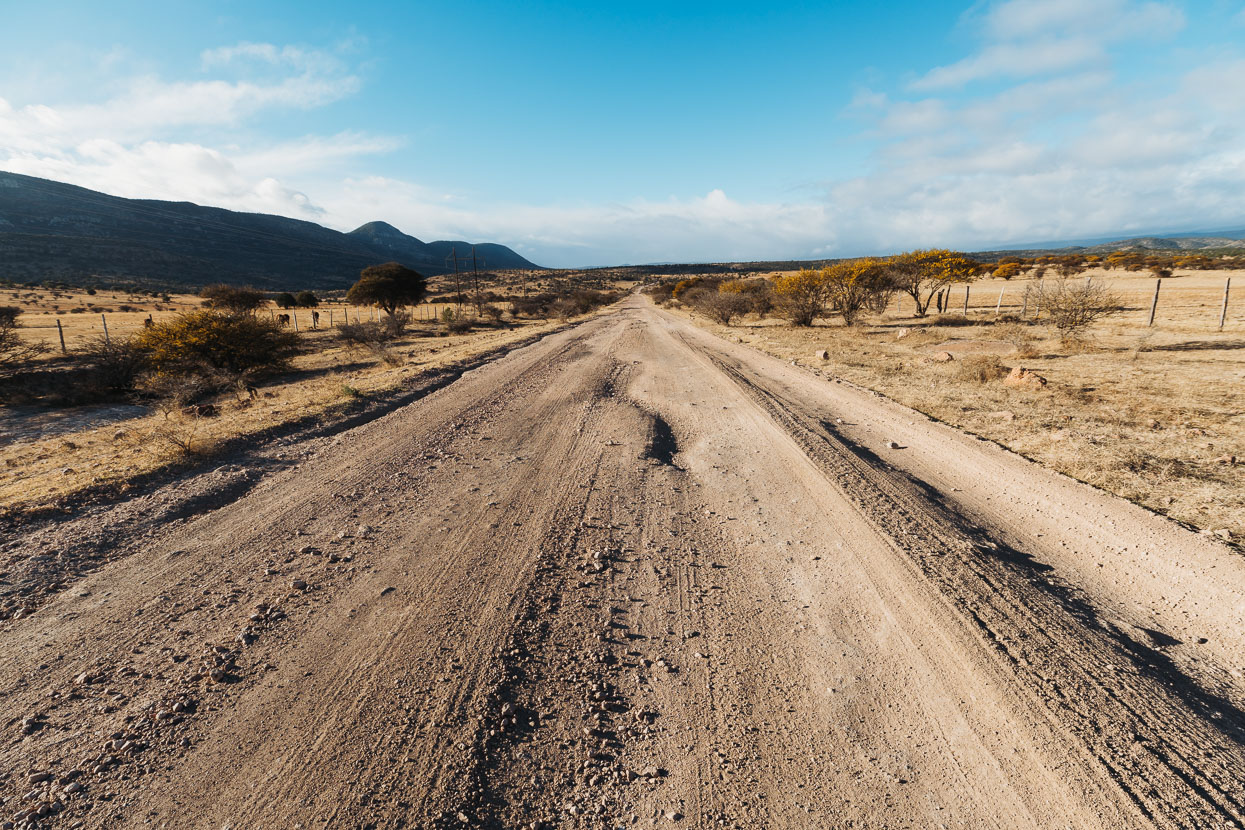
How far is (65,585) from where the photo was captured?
406 centimetres

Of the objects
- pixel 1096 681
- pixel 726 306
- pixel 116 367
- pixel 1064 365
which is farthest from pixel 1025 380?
pixel 116 367

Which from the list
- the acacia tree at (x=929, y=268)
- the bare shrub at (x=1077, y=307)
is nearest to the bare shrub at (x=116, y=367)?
the bare shrub at (x=1077, y=307)

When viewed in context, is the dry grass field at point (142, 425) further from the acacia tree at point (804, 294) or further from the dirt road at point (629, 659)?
the acacia tree at point (804, 294)

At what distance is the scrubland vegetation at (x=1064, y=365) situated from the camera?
6371 millimetres

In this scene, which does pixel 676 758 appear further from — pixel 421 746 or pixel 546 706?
pixel 421 746

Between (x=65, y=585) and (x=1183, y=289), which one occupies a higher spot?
(x=1183, y=289)

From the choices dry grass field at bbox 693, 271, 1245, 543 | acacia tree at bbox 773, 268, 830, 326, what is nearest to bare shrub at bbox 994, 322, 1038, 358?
dry grass field at bbox 693, 271, 1245, 543

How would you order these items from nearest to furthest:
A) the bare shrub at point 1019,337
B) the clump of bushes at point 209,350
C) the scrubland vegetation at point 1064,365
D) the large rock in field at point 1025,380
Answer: the scrubland vegetation at point 1064,365, the large rock in field at point 1025,380, the clump of bushes at point 209,350, the bare shrub at point 1019,337

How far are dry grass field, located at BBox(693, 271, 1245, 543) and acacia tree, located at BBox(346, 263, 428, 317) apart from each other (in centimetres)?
2762

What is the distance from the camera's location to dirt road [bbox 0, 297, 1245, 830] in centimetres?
242

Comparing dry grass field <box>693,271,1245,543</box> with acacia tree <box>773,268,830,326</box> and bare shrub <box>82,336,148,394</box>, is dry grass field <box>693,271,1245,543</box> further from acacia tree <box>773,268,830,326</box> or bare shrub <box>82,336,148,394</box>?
bare shrub <box>82,336,148,394</box>

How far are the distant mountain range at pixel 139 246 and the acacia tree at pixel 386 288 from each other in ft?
80.3

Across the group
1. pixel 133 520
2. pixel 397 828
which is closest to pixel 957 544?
pixel 397 828

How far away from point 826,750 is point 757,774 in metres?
0.43
